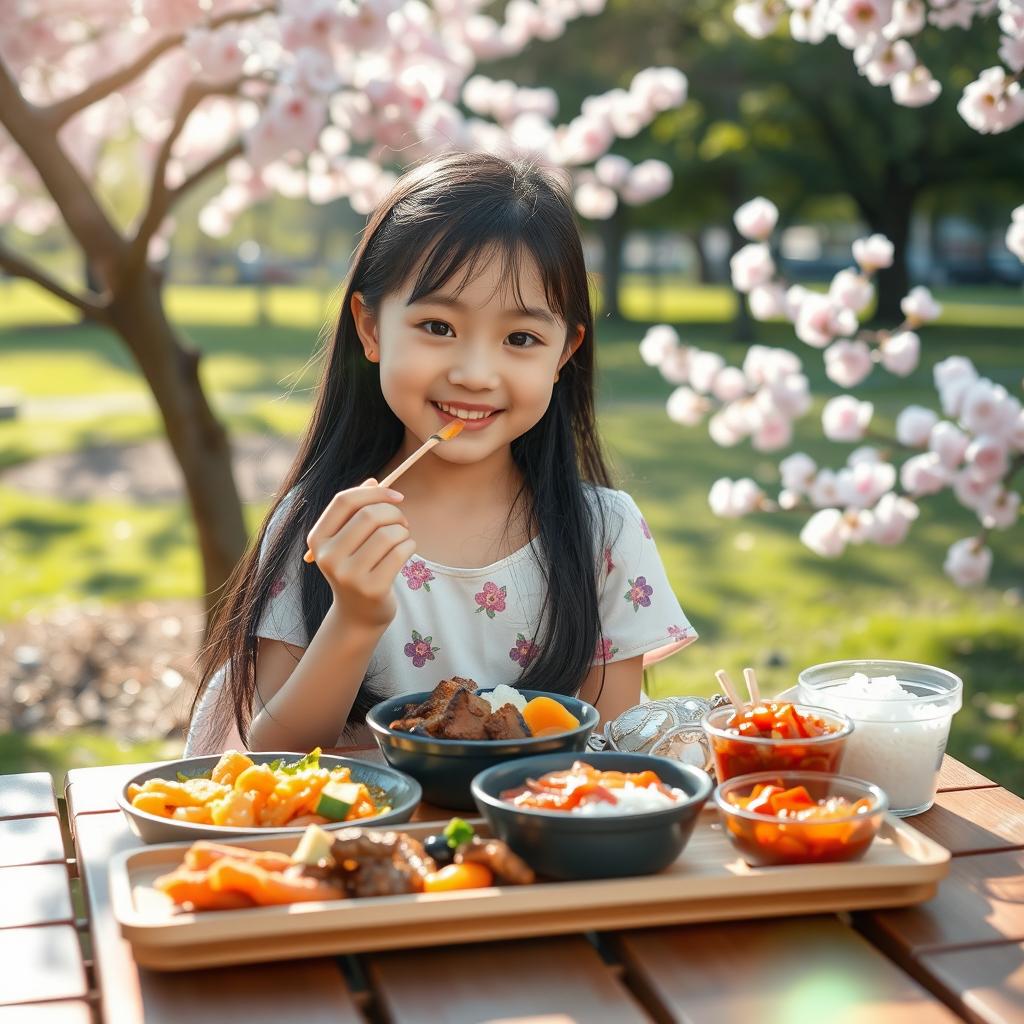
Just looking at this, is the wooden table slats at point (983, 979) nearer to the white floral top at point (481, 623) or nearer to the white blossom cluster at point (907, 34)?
the white floral top at point (481, 623)

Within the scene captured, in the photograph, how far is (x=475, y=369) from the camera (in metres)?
2.02

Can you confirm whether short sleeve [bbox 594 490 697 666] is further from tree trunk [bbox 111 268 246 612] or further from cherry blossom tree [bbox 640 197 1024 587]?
tree trunk [bbox 111 268 246 612]

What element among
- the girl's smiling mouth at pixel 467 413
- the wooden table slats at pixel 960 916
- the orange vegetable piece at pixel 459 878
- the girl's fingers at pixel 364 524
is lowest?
the wooden table slats at pixel 960 916

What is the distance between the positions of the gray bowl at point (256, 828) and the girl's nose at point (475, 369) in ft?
1.92

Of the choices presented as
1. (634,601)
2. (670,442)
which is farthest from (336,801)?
(670,442)

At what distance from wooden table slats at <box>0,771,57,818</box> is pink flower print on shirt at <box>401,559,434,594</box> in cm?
63

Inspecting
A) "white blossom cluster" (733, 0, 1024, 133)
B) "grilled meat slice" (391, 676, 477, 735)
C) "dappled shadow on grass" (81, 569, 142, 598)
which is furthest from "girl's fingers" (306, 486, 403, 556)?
"dappled shadow on grass" (81, 569, 142, 598)

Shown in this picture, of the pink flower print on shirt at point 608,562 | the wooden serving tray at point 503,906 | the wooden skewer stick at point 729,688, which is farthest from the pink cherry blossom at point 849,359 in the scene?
the wooden serving tray at point 503,906

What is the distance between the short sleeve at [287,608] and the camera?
7.20ft

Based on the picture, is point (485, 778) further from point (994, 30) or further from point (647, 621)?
point (994, 30)

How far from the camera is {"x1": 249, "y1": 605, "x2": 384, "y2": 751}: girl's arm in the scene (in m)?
1.86

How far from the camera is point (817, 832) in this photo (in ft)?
4.61

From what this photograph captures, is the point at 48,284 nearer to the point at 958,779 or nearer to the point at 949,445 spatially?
the point at 949,445

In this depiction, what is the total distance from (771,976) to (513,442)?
4.21ft
